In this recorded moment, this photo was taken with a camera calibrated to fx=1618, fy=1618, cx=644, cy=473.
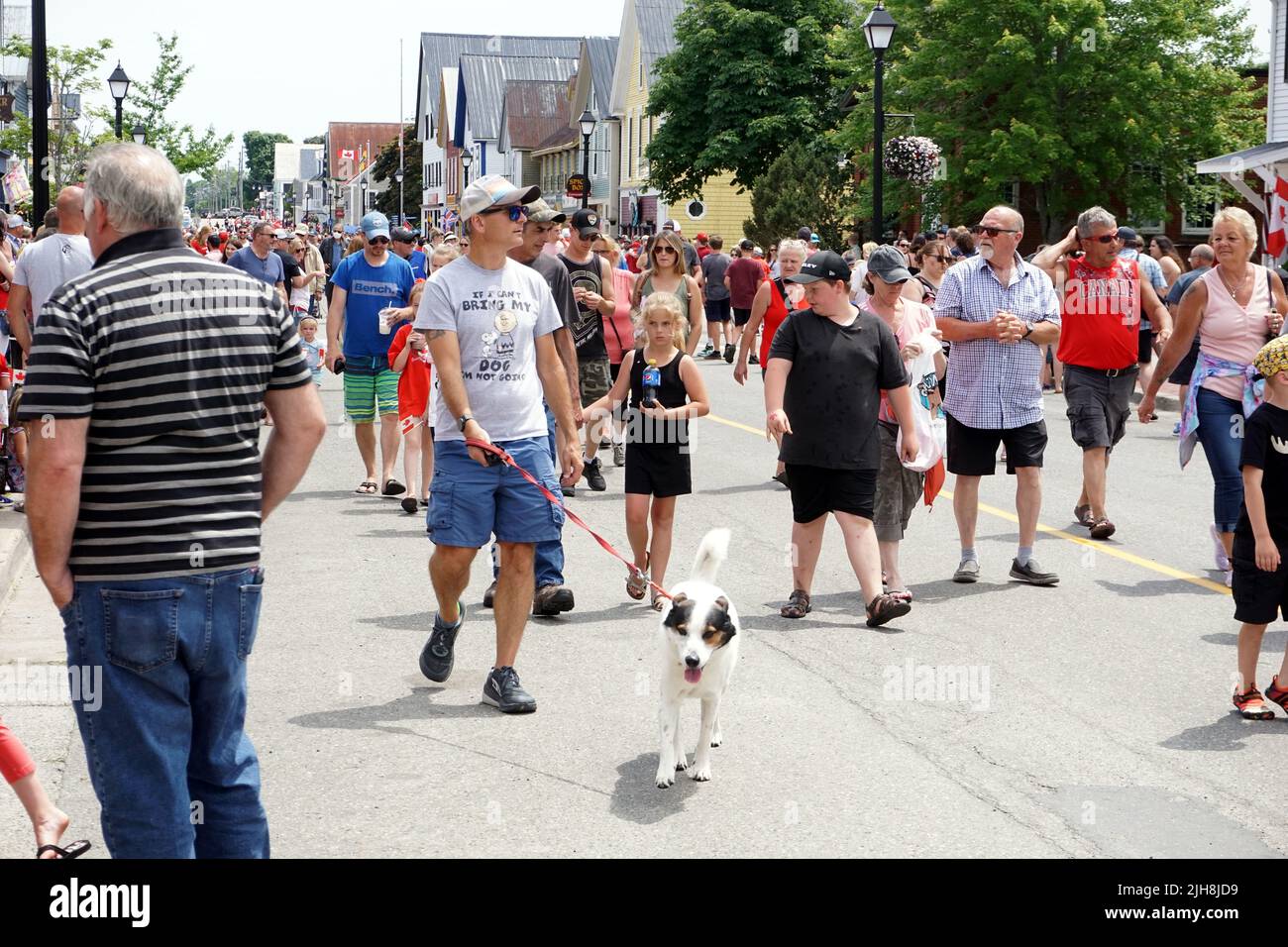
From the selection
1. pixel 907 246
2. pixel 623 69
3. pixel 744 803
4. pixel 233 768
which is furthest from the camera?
pixel 623 69

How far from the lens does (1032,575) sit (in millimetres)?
9164

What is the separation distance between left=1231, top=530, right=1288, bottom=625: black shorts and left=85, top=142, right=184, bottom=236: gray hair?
181 inches

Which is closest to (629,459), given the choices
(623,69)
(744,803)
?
(744,803)

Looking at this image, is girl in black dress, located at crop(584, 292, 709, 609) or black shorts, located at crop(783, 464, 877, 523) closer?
black shorts, located at crop(783, 464, 877, 523)

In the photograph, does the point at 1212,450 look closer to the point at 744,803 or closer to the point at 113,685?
the point at 744,803

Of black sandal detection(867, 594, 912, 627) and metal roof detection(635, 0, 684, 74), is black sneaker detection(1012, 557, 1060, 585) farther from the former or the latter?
metal roof detection(635, 0, 684, 74)

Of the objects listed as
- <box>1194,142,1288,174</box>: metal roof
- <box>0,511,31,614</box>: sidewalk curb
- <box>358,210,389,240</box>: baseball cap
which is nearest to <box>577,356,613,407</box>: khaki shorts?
<box>358,210,389,240</box>: baseball cap

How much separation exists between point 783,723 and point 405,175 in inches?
4194

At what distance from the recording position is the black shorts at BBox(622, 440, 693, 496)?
8.29m

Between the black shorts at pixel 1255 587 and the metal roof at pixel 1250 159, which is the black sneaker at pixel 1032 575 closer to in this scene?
the black shorts at pixel 1255 587

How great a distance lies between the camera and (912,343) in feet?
28.6

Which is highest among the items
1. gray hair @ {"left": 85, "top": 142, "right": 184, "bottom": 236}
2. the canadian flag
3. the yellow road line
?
the canadian flag

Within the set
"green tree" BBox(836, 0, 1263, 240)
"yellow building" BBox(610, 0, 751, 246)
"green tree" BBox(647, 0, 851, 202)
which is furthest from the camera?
A: "yellow building" BBox(610, 0, 751, 246)
